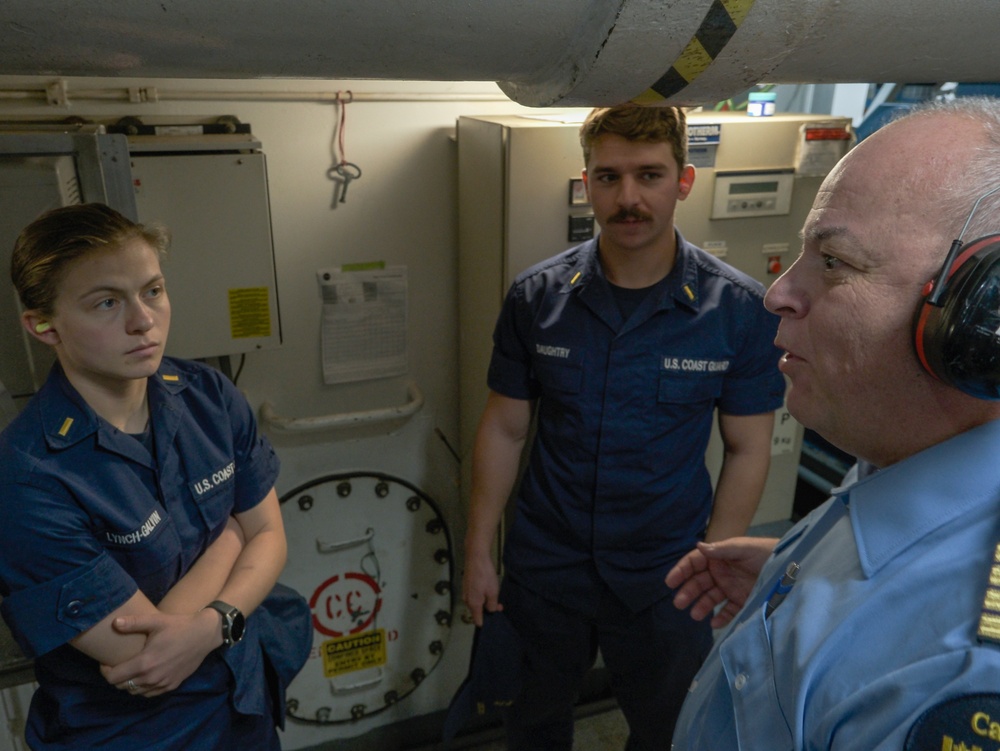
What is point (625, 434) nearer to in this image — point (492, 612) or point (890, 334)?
point (492, 612)

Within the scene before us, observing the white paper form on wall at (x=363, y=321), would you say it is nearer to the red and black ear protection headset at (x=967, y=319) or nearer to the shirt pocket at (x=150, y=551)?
the shirt pocket at (x=150, y=551)

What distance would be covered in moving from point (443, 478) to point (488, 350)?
56cm

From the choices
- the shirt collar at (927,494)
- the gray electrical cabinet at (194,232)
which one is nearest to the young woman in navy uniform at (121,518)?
the gray electrical cabinet at (194,232)

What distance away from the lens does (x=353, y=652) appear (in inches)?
96.6

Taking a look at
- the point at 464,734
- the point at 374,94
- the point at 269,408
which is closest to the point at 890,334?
the point at 374,94

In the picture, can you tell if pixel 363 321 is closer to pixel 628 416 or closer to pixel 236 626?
pixel 628 416

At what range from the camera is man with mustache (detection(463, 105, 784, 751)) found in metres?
1.74

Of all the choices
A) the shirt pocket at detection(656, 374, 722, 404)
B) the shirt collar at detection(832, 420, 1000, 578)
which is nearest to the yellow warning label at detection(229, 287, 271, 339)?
the shirt pocket at detection(656, 374, 722, 404)

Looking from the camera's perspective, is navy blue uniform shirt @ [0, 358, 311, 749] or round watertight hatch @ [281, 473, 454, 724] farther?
round watertight hatch @ [281, 473, 454, 724]

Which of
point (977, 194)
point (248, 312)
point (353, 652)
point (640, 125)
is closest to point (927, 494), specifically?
point (977, 194)

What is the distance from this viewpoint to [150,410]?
1365mm

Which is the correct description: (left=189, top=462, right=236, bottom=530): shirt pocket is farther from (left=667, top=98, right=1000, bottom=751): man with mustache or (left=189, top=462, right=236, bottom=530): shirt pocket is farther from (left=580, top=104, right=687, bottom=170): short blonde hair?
(left=580, top=104, right=687, bottom=170): short blonde hair

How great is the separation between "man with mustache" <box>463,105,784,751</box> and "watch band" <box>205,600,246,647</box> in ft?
2.19

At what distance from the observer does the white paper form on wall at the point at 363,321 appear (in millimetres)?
2162
